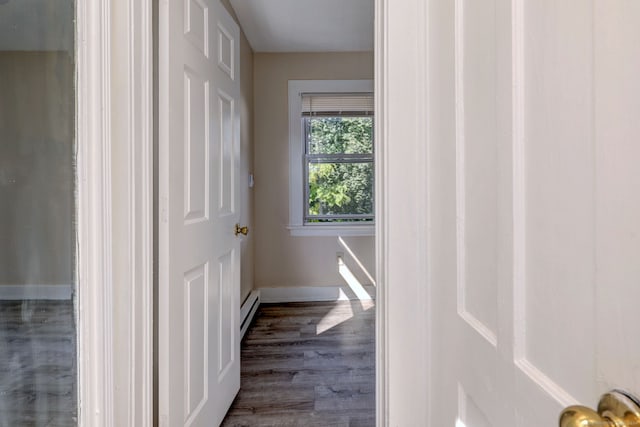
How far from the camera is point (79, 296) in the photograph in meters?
0.97

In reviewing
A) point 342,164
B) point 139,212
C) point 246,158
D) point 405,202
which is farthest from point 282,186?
point 405,202

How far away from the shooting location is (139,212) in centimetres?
109

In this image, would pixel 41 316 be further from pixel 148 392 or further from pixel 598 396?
pixel 598 396

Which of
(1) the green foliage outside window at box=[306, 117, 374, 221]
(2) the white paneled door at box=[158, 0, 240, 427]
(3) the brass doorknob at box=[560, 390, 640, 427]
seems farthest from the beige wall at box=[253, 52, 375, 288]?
(3) the brass doorknob at box=[560, 390, 640, 427]

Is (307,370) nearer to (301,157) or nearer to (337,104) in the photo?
(301,157)

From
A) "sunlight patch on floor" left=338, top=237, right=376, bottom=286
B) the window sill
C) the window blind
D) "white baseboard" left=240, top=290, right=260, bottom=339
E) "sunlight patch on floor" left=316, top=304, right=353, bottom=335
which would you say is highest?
the window blind

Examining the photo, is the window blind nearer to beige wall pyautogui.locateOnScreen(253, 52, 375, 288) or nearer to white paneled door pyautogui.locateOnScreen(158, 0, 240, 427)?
beige wall pyautogui.locateOnScreen(253, 52, 375, 288)

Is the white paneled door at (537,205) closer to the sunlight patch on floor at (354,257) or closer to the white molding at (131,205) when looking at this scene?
the white molding at (131,205)

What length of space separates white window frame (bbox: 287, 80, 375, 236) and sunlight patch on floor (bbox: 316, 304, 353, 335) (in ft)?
2.42

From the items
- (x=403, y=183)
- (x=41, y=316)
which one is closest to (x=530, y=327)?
(x=403, y=183)

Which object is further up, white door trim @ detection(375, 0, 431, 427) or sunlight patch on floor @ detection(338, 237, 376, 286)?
white door trim @ detection(375, 0, 431, 427)

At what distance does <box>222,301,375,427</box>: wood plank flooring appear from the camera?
1822mm

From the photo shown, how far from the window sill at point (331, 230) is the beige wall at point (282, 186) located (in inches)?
2.2

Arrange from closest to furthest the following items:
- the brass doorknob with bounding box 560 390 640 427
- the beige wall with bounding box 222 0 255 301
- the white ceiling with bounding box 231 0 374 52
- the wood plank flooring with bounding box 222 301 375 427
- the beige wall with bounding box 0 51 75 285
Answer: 1. the brass doorknob with bounding box 560 390 640 427
2. the beige wall with bounding box 0 51 75 285
3. the wood plank flooring with bounding box 222 301 375 427
4. the white ceiling with bounding box 231 0 374 52
5. the beige wall with bounding box 222 0 255 301
